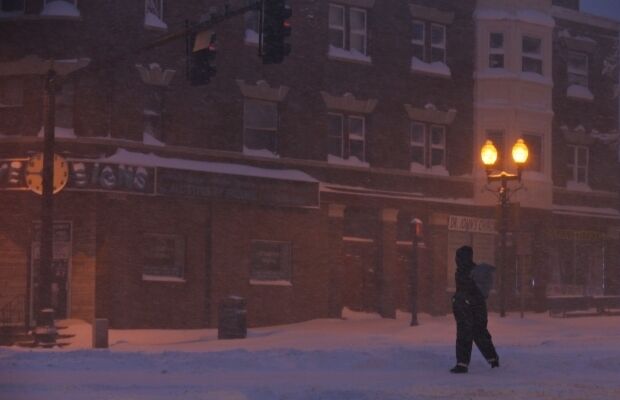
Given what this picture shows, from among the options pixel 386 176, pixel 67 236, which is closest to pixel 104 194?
pixel 67 236

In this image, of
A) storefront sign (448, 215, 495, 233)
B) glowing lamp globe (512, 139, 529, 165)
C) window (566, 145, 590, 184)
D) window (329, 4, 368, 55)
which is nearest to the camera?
glowing lamp globe (512, 139, 529, 165)

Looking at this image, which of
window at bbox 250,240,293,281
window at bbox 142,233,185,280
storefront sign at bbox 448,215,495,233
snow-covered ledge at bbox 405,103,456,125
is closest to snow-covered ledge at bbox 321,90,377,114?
snow-covered ledge at bbox 405,103,456,125

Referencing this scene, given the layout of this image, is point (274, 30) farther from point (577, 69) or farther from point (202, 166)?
point (577, 69)

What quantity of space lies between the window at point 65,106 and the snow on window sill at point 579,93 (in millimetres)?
18568

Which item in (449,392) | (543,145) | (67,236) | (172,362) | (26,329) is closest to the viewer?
(449,392)

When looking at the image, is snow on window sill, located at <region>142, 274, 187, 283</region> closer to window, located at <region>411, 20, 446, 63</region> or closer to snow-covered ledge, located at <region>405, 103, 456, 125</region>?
snow-covered ledge, located at <region>405, 103, 456, 125</region>

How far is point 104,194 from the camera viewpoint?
28.7 metres

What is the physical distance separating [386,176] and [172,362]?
18474 mm

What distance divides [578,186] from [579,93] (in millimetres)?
3247

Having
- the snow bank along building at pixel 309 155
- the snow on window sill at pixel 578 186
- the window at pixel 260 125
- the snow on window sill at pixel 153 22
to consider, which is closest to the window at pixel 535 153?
the snow bank along building at pixel 309 155

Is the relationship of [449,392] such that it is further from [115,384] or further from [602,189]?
[602,189]

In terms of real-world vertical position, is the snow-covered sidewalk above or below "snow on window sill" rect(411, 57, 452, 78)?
below

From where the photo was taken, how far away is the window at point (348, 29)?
33969mm

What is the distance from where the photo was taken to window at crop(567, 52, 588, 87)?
40594 millimetres
